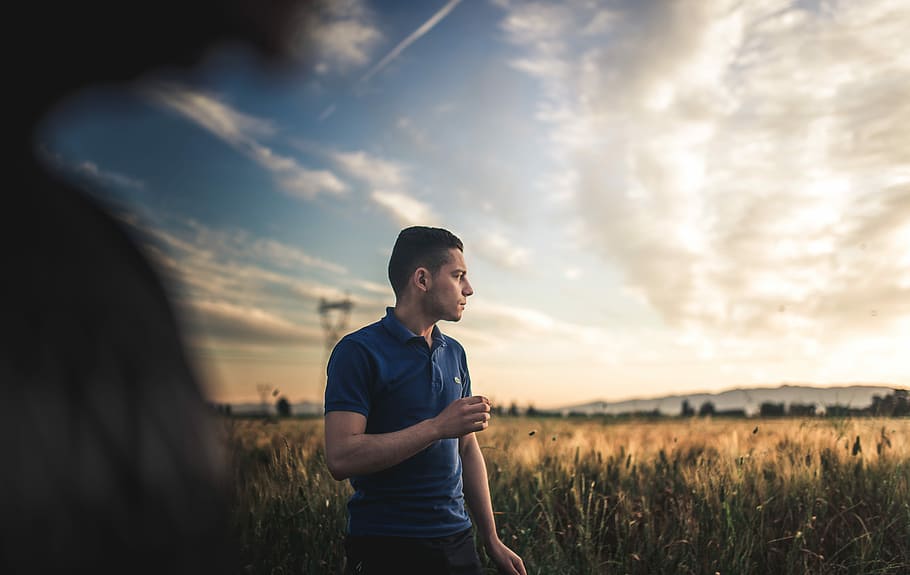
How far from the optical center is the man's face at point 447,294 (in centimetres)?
308

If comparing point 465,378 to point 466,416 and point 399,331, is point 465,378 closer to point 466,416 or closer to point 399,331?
point 399,331

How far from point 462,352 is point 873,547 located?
121 inches

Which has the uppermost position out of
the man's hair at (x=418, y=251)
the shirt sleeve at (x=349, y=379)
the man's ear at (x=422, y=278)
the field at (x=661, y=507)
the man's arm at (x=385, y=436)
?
the man's hair at (x=418, y=251)

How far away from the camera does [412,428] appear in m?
2.56

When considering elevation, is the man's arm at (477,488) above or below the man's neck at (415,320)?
below

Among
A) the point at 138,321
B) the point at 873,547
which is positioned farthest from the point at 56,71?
the point at 873,547

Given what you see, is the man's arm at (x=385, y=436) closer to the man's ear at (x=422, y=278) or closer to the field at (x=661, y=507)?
the man's ear at (x=422, y=278)

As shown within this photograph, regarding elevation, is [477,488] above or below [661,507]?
above

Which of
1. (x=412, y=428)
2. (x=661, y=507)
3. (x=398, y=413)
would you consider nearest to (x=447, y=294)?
(x=398, y=413)

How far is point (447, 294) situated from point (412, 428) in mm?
688

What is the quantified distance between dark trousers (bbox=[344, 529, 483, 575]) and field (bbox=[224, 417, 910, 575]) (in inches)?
57.1

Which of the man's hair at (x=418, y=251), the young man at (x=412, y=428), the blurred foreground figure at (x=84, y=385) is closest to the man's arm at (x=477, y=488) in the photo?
the young man at (x=412, y=428)

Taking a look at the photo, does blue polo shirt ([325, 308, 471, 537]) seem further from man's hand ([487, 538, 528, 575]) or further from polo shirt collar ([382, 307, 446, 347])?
man's hand ([487, 538, 528, 575])

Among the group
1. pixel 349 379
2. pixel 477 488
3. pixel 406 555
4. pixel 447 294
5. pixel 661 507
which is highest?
pixel 447 294
